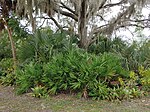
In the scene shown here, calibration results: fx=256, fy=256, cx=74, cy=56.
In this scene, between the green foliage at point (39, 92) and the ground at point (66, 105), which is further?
the green foliage at point (39, 92)

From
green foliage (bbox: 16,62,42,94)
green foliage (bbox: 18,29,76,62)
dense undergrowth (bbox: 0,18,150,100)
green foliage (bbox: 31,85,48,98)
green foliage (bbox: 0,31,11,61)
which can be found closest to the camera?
dense undergrowth (bbox: 0,18,150,100)

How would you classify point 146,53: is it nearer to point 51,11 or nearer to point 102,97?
point 102,97

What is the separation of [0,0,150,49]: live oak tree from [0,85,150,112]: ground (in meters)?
3.51

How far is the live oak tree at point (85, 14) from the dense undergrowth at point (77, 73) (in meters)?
1.38

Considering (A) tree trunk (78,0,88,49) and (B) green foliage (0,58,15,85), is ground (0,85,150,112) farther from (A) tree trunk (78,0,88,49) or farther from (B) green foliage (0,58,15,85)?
(A) tree trunk (78,0,88,49)

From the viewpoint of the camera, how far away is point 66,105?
19.2 ft

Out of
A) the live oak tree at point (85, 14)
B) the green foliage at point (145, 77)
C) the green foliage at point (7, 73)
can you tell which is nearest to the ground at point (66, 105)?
the green foliage at point (145, 77)

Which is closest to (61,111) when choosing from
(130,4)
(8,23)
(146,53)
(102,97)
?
(102,97)

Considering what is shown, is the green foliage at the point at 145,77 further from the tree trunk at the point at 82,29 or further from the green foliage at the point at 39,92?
the tree trunk at the point at 82,29

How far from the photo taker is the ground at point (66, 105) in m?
5.56

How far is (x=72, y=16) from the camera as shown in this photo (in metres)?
10.9

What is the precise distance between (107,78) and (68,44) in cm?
222

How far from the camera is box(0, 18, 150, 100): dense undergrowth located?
21.0 ft

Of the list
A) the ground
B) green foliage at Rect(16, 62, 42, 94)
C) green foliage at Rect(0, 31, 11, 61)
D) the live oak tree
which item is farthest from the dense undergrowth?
green foliage at Rect(0, 31, 11, 61)
